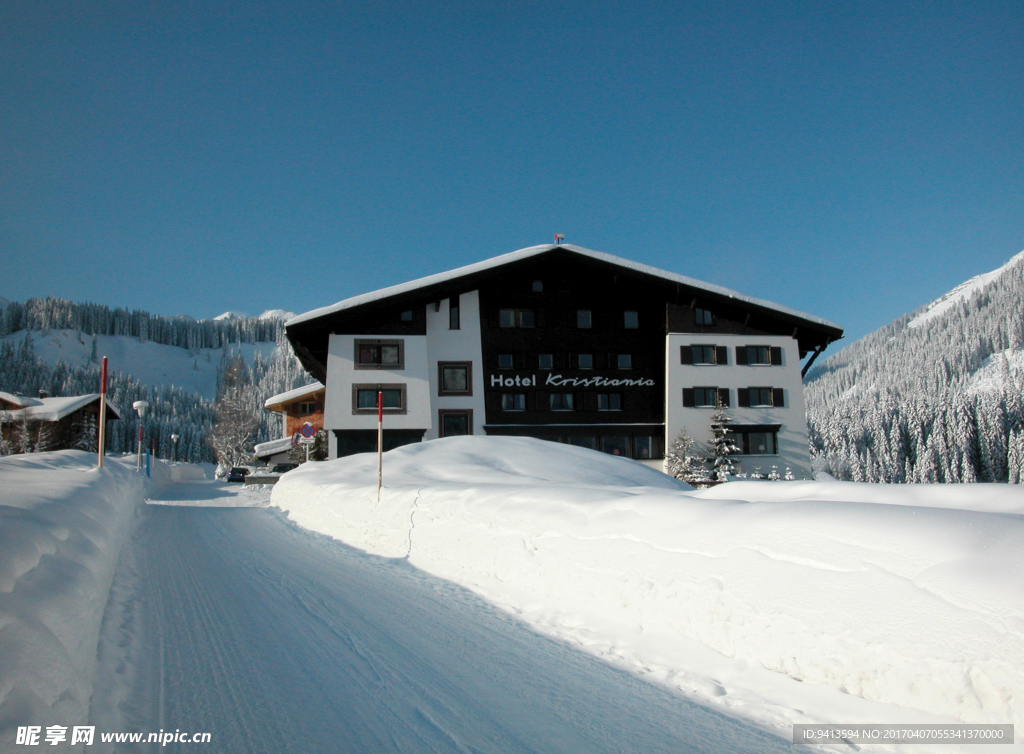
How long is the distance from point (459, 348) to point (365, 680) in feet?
94.1

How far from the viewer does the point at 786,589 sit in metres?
4.76

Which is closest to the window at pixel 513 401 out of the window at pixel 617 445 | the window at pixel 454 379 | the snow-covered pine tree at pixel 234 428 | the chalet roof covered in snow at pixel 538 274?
the window at pixel 454 379

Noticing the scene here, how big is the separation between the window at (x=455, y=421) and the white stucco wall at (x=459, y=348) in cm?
21

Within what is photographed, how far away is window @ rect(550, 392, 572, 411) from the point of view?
33.6m

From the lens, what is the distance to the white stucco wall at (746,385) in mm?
34062

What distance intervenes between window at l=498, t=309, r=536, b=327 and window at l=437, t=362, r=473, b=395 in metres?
3.34

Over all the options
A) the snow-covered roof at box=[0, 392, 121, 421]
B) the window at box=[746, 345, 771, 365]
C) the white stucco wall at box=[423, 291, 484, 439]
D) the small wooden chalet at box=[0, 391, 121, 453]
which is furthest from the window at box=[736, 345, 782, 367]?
the snow-covered roof at box=[0, 392, 121, 421]

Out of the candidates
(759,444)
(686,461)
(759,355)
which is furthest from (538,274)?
(759,444)

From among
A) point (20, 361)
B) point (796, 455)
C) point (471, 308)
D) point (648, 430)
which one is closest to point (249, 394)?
point (471, 308)

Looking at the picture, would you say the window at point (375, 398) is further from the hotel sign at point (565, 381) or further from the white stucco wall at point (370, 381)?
the hotel sign at point (565, 381)

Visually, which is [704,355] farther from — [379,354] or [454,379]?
[379,354]

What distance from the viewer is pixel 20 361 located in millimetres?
162125

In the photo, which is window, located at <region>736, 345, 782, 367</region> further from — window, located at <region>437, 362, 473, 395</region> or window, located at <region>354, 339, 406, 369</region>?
window, located at <region>354, 339, 406, 369</region>

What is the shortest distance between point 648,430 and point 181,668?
3125 cm
